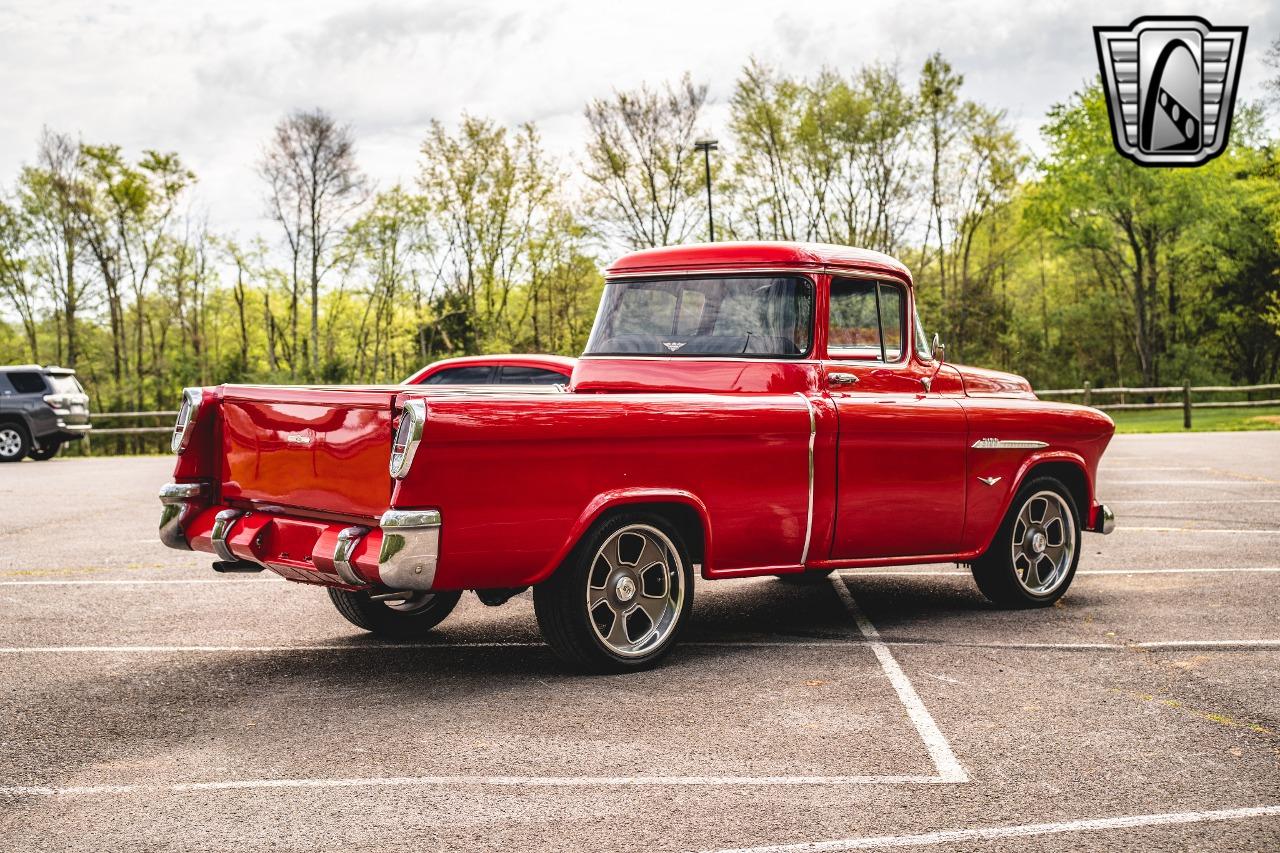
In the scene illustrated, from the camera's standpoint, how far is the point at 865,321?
7.25 meters

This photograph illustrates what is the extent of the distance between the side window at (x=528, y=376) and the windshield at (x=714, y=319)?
8.11 metres

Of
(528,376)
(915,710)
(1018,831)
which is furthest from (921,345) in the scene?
(528,376)

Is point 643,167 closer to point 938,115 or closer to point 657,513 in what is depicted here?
point 938,115

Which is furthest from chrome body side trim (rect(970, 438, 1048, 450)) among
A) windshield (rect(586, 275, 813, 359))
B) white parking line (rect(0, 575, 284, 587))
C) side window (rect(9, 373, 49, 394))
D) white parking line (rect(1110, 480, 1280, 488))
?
side window (rect(9, 373, 49, 394))

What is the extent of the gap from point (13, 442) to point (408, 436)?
22.5 meters

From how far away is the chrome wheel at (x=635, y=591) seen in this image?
5.95 meters

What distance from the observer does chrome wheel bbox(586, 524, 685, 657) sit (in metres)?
5.95

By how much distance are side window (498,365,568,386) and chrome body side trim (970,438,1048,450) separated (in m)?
8.40

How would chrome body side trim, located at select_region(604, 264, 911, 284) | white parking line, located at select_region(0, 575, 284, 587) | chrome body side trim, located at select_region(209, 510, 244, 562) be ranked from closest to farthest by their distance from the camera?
chrome body side trim, located at select_region(209, 510, 244, 562), chrome body side trim, located at select_region(604, 264, 911, 284), white parking line, located at select_region(0, 575, 284, 587)

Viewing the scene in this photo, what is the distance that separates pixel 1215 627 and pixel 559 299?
4049 cm

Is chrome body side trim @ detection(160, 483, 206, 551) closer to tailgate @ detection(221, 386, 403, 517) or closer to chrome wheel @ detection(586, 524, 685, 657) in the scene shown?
tailgate @ detection(221, 386, 403, 517)

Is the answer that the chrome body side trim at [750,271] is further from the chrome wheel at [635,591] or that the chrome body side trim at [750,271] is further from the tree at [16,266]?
the tree at [16,266]

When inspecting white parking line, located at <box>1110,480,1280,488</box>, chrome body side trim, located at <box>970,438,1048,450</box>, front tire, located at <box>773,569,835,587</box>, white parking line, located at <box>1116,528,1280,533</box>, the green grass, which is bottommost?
the green grass

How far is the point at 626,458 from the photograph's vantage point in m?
5.79
